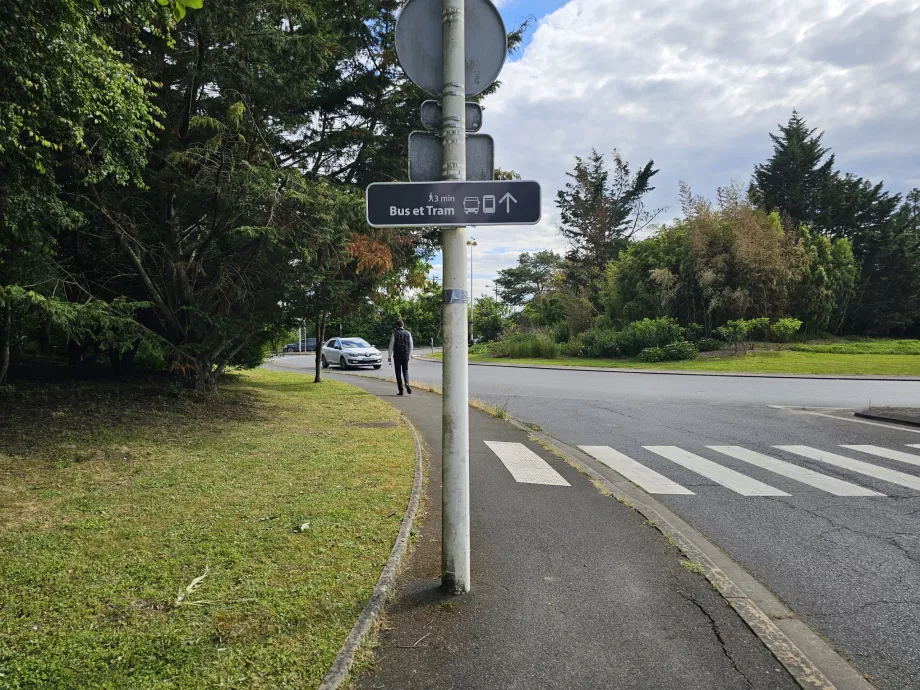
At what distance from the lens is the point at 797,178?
4778cm

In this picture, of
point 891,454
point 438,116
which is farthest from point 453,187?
point 891,454

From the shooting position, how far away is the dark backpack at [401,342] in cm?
1443

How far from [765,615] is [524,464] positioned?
3916mm

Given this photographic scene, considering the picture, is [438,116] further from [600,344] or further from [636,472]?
[600,344]

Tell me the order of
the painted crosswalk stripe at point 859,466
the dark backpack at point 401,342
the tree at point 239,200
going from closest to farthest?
the painted crosswalk stripe at point 859,466
the tree at point 239,200
the dark backpack at point 401,342

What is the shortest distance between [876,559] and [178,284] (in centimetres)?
975

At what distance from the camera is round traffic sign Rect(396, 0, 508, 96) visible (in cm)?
344

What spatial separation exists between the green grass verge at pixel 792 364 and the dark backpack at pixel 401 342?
45.3 ft

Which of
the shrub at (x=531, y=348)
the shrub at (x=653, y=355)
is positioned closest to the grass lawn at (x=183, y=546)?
the shrub at (x=653, y=355)

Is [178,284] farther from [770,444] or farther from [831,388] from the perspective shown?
[831,388]

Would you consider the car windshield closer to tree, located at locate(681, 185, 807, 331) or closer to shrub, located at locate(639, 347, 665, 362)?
shrub, located at locate(639, 347, 665, 362)

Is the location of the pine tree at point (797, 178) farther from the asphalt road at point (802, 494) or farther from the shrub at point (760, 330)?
the asphalt road at point (802, 494)

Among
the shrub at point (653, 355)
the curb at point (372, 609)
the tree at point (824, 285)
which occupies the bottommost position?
the curb at point (372, 609)

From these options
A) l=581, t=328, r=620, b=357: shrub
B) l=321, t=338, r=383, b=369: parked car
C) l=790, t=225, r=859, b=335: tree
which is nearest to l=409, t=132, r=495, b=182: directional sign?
l=321, t=338, r=383, b=369: parked car
